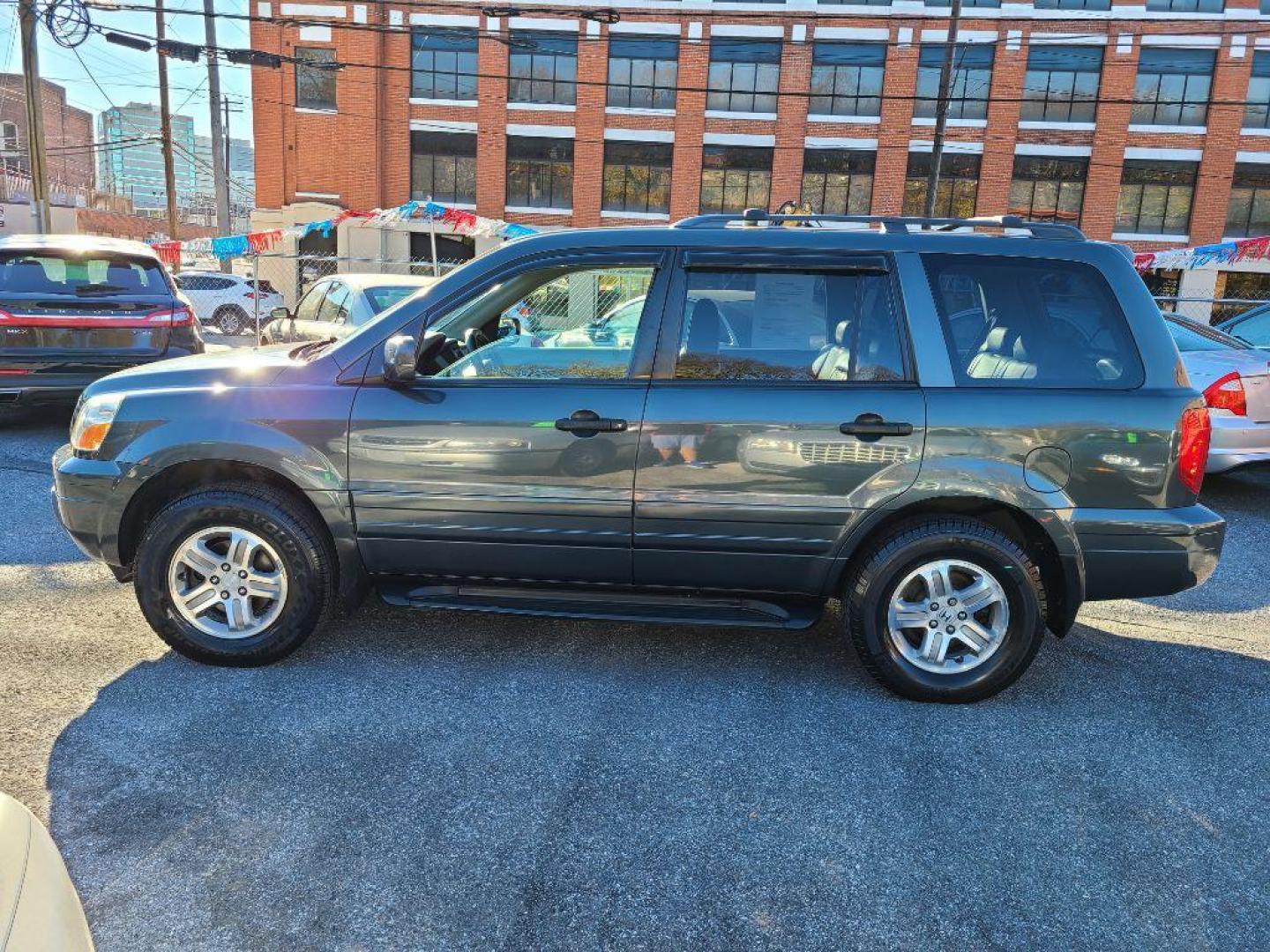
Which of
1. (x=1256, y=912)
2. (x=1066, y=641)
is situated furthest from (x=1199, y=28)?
(x=1256, y=912)

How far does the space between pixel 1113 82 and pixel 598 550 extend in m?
35.0

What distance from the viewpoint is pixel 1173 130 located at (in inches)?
1252

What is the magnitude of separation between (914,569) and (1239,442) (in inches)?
188

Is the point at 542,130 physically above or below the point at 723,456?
above

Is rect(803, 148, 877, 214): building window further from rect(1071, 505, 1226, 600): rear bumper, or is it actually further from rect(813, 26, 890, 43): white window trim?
rect(1071, 505, 1226, 600): rear bumper

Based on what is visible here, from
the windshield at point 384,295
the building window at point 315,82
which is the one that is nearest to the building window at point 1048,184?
the building window at point 315,82

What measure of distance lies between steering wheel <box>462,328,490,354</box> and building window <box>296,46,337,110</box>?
3296 centimetres

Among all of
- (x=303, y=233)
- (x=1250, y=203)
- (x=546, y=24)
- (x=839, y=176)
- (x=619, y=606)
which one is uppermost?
(x=546, y=24)

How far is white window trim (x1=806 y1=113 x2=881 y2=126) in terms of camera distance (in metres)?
32.0

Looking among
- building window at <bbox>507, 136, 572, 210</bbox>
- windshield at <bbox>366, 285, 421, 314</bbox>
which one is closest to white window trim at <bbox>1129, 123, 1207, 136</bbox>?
building window at <bbox>507, 136, 572, 210</bbox>

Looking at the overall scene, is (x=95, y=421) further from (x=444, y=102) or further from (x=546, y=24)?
(x=444, y=102)

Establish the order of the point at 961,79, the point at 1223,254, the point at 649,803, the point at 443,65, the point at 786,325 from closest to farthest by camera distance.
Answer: the point at 649,803 < the point at 786,325 < the point at 1223,254 < the point at 961,79 < the point at 443,65

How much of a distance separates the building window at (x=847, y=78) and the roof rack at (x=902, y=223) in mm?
30922

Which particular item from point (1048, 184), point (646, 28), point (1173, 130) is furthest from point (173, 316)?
point (1173, 130)
